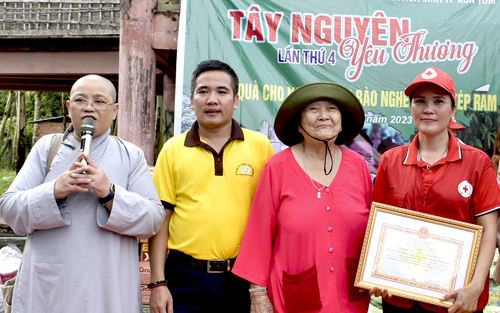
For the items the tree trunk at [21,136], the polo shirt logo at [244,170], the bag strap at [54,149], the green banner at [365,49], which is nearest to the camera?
the bag strap at [54,149]

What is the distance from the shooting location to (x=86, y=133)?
2.21m

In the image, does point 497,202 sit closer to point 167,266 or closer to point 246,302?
point 246,302

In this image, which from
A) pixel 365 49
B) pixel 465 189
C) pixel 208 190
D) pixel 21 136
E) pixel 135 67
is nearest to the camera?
pixel 465 189

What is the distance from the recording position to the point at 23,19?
28.5ft

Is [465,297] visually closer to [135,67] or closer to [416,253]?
[416,253]

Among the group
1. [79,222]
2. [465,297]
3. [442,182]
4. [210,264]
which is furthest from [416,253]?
[79,222]

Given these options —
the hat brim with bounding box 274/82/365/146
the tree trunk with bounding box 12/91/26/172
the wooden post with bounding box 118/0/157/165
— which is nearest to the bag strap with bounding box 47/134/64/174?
the hat brim with bounding box 274/82/365/146

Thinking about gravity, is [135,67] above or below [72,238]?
above

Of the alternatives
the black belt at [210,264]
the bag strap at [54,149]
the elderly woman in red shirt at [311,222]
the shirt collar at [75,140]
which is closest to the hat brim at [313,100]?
the elderly woman in red shirt at [311,222]

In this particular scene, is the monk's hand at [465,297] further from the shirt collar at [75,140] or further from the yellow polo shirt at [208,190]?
the shirt collar at [75,140]

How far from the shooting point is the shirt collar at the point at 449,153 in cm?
240

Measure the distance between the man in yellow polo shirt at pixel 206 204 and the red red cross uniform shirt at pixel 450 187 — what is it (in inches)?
33.9

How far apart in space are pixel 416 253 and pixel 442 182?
421mm

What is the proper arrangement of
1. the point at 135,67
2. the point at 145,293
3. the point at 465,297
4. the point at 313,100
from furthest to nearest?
the point at 135,67 < the point at 145,293 < the point at 313,100 < the point at 465,297
